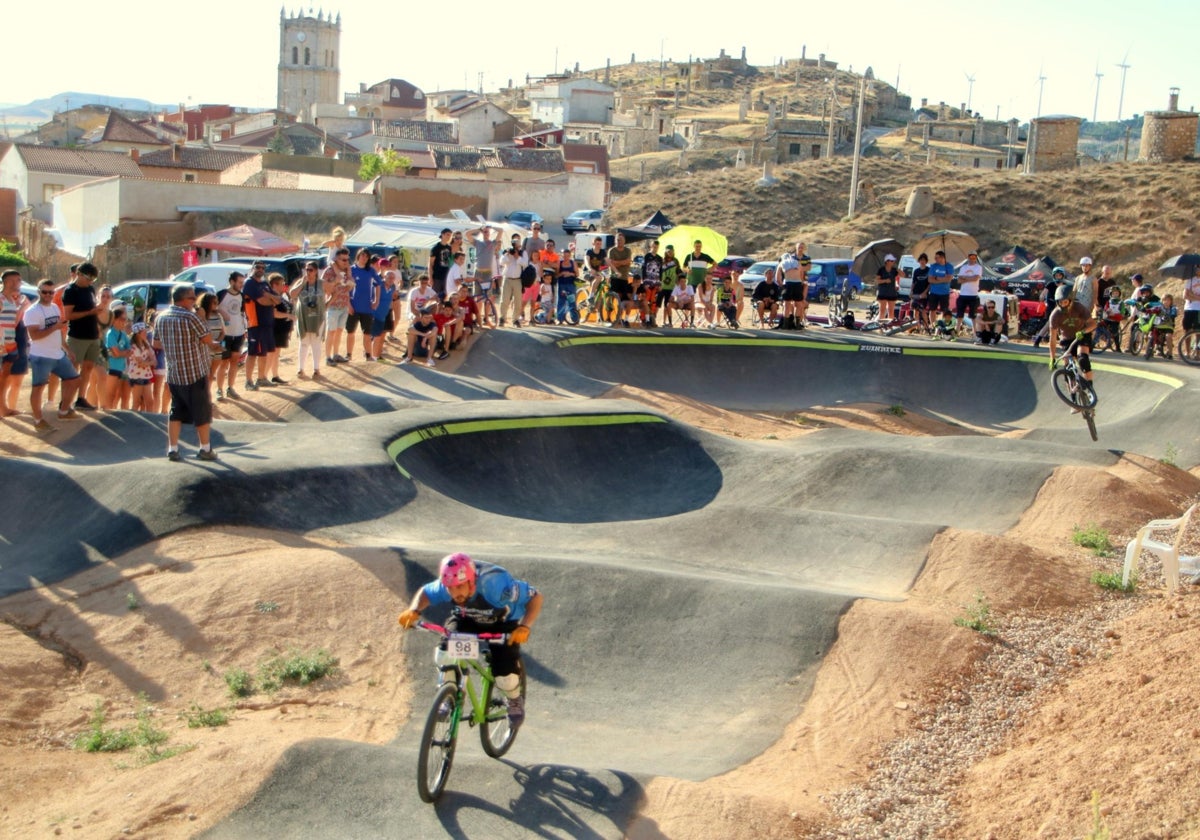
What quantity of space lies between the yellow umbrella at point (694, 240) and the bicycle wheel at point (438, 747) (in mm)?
20205

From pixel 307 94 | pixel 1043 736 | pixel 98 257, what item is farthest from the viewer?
pixel 307 94

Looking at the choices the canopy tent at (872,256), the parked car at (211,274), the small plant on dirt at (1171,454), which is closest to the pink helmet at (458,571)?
the small plant on dirt at (1171,454)

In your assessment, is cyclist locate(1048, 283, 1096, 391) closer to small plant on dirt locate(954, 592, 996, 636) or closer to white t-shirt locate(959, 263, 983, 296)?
small plant on dirt locate(954, 592, 996, 636)

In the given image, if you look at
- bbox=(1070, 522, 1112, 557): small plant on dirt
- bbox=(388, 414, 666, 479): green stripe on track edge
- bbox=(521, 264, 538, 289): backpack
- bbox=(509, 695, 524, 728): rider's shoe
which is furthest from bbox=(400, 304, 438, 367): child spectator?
bbox=(509, 695, 524, 728): rider's shoe

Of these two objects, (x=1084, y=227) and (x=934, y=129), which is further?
(x=934, y=129)

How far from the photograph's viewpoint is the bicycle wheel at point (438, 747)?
649 cm

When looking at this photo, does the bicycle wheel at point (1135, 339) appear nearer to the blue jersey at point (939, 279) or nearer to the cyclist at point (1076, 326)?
the blue jersey at point (939, 279)

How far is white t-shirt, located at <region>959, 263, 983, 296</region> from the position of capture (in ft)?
80.0

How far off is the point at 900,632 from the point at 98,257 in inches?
1481

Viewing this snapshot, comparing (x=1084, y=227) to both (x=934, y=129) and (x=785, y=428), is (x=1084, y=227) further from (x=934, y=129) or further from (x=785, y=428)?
(x=934, y=129)

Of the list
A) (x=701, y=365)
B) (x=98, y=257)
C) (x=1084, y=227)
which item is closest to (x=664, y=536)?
(x=701, y=365)

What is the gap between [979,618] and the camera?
32.6 ft

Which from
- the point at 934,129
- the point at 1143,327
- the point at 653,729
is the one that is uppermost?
the point at 934,129

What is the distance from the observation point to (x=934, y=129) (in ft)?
361
